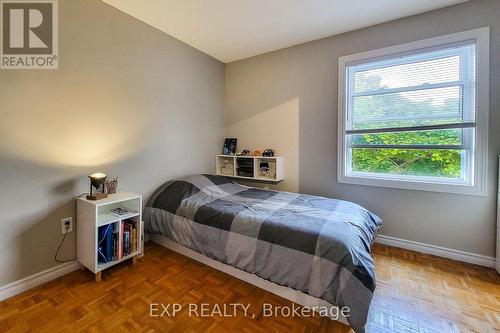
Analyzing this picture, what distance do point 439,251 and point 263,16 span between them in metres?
2.93

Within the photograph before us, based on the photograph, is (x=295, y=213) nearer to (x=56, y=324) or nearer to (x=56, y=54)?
(x=56, y=324)

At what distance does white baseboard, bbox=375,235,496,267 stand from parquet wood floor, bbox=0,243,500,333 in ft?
0.28

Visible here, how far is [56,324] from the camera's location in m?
1.37

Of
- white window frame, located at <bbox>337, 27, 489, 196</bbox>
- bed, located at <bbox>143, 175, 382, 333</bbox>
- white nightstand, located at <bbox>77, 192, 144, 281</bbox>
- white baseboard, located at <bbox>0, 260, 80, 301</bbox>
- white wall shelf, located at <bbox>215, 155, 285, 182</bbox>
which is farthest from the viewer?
white wall shelf, located at <bbox>215, 155, 285, 182</bbox>

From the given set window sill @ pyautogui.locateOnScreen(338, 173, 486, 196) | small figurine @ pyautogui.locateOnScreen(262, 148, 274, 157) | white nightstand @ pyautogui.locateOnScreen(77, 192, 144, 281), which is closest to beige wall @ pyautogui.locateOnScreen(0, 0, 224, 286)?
white nightstand @ pyautogui.locateOnScreen(77, 192, 144, 281)

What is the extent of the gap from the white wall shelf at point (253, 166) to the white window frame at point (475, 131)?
0.75 m

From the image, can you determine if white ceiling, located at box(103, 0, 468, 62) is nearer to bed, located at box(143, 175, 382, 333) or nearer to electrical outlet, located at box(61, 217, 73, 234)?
bed, located at box(143, 175, 382, 333)

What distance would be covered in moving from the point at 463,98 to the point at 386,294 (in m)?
1.93

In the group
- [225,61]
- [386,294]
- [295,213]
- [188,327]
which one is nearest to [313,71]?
[225,61]

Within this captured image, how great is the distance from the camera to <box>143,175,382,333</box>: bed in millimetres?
1345

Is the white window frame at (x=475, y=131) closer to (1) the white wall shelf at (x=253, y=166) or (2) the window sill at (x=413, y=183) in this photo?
(2) the window sill at (x=413, y=183)

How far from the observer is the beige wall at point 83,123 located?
164 cm

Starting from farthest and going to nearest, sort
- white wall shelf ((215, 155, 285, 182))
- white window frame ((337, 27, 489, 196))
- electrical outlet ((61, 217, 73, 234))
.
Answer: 1. white wall shelf ((215, 155, 285, 182))
2. white window frame ((337, 27, 489, 196))
3. electrical outlet ((61, 217, 73, 234))

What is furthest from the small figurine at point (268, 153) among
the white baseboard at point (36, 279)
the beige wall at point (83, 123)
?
the white baseboard at point (36, 279)
